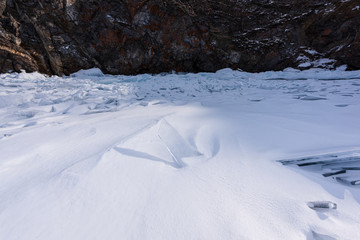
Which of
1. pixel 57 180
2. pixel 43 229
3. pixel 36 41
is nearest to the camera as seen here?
pixel 43 229

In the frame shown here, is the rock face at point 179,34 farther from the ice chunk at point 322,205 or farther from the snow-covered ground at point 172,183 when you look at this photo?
the ice chunk at point 322,205

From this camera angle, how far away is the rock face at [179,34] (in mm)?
3779

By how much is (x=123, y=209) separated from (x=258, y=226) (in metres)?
0.31

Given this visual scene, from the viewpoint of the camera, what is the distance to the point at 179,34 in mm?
4539

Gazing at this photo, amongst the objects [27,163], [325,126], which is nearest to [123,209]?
[27,163]

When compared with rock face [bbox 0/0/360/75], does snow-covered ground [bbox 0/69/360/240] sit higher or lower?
lower

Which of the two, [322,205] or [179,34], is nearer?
[322,205]

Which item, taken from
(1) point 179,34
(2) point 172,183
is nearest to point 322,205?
(2) point 172,183

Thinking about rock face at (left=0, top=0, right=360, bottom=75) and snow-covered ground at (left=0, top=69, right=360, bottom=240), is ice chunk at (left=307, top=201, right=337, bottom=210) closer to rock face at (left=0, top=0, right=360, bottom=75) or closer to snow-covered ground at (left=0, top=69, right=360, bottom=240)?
snow-covered ground at (left=0, top=69, right=360, bottom=240)

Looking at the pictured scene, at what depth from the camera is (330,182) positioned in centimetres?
50

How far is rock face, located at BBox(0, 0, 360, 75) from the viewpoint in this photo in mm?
3779

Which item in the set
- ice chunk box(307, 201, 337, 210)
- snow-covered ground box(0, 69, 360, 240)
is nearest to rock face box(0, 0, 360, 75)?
snow-covered ground box(0, 69, 360, 240)

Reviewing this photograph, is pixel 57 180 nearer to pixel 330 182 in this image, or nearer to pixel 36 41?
pixel 330 182

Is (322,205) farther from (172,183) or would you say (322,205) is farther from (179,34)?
(179,34)
